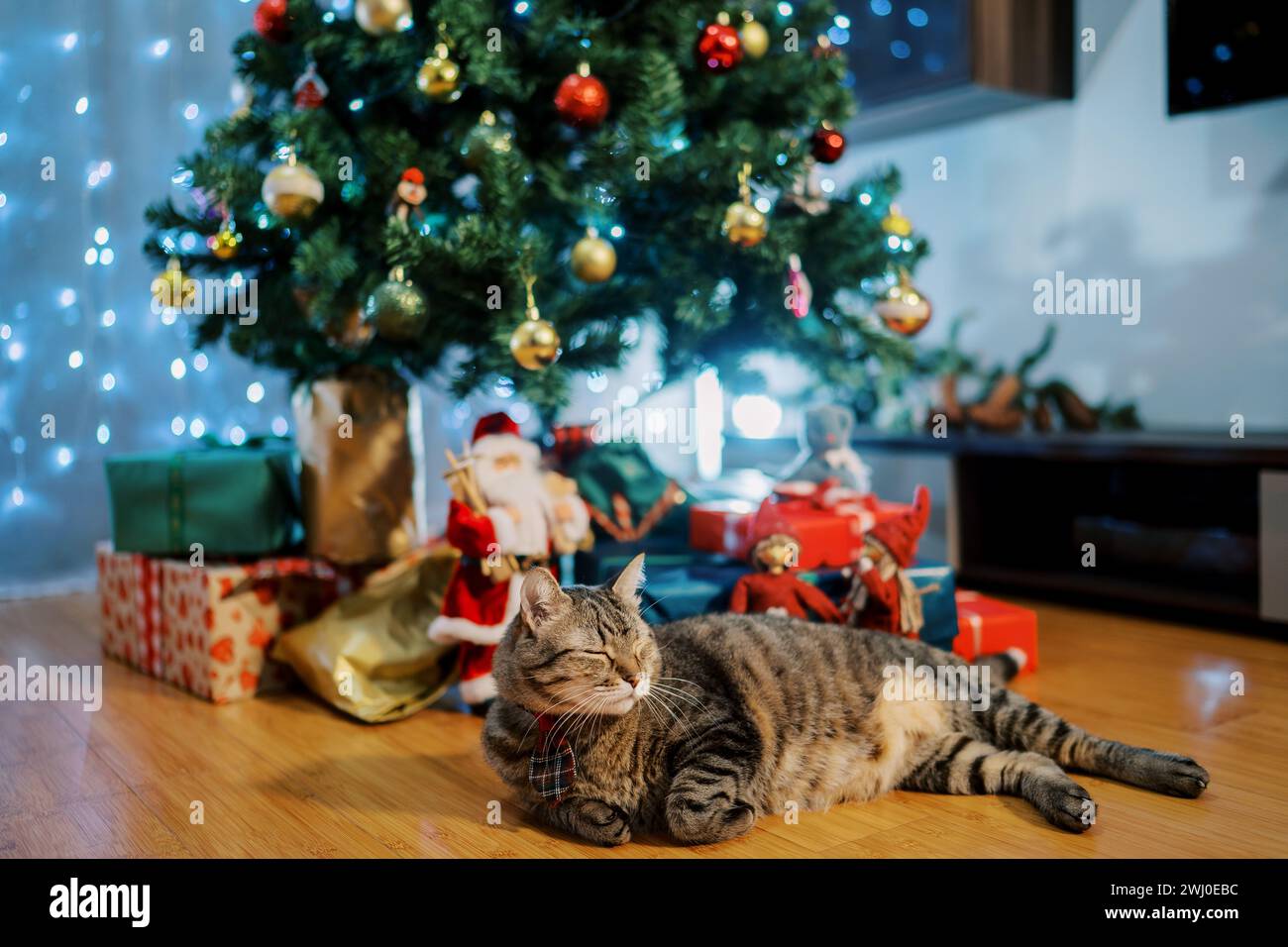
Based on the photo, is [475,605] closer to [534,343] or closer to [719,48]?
[534,343]

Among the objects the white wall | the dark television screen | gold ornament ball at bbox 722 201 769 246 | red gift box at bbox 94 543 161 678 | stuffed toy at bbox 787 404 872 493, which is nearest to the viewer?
gold ornament ball at bbox 722 201 769 246

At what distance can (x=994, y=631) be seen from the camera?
2.11 meters

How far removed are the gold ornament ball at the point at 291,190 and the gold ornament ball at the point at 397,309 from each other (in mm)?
202

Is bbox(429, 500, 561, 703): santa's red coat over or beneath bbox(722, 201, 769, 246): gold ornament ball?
beneath

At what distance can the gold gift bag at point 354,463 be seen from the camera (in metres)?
2.10

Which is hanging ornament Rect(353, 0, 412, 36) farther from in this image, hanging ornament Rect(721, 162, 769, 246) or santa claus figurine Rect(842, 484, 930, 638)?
santa claus figurine Rect(842, 484, 930, 638)

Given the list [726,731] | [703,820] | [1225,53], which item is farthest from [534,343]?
[1225,53]

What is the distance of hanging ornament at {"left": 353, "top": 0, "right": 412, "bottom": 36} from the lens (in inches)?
74.0


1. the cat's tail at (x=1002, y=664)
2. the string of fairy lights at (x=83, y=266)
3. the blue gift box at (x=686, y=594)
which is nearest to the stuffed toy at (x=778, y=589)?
the blue gift box at (x=686, y=594)

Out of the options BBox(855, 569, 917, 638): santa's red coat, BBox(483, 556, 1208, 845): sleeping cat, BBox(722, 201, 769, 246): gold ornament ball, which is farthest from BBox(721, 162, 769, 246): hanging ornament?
BBox(483, 556, 1208, 845): sleeping cat

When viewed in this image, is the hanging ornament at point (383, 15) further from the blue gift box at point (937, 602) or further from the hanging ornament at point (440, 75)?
the blue gift box at point (937, 602)

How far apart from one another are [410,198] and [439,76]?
0.21 m

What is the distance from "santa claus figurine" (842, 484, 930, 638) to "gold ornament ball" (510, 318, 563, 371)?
645 mm

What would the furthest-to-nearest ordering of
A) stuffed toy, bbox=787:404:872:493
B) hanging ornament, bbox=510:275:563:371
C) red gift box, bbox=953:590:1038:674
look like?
stuffed toy, bbox=787:404:872:493 < red gift box, bbox=953:590:1038:674 < hanging ornament, bbox=510:275:563:371
